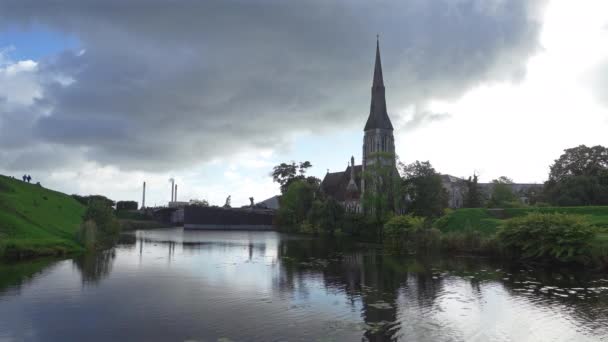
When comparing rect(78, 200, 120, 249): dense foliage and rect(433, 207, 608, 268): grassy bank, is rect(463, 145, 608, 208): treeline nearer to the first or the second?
rect(433, 207, 608, 268): grassy bank

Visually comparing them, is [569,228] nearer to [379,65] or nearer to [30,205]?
[30,205]

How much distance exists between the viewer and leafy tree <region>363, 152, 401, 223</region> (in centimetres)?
6400

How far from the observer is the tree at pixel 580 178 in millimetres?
60156

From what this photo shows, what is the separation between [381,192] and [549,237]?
35182 mm

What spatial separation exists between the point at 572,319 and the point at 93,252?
111ft

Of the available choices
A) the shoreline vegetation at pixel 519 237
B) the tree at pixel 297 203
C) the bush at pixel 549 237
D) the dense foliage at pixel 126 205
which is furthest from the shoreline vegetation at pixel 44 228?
the dense foliage at pixel 126 205

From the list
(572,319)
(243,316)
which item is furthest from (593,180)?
(243,316)

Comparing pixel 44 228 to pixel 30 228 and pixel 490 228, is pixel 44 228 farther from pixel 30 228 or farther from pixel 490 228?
pixel 490 228

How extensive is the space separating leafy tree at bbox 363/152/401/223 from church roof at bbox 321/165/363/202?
48.6 m

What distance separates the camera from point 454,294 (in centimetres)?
1992

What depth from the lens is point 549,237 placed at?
1201 inches

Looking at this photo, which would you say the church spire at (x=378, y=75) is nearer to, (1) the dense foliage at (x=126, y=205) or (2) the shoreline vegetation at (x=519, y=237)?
(2) the shoreline vegetation at (x=519, y=237)

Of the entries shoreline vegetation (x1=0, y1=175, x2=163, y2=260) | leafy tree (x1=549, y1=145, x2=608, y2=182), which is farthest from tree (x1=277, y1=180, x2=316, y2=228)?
leafy tree (x1=549, y1=145, x2=608, y2=182)

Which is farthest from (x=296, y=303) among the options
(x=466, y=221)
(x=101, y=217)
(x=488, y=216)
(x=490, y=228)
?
(x=488, y=216)
